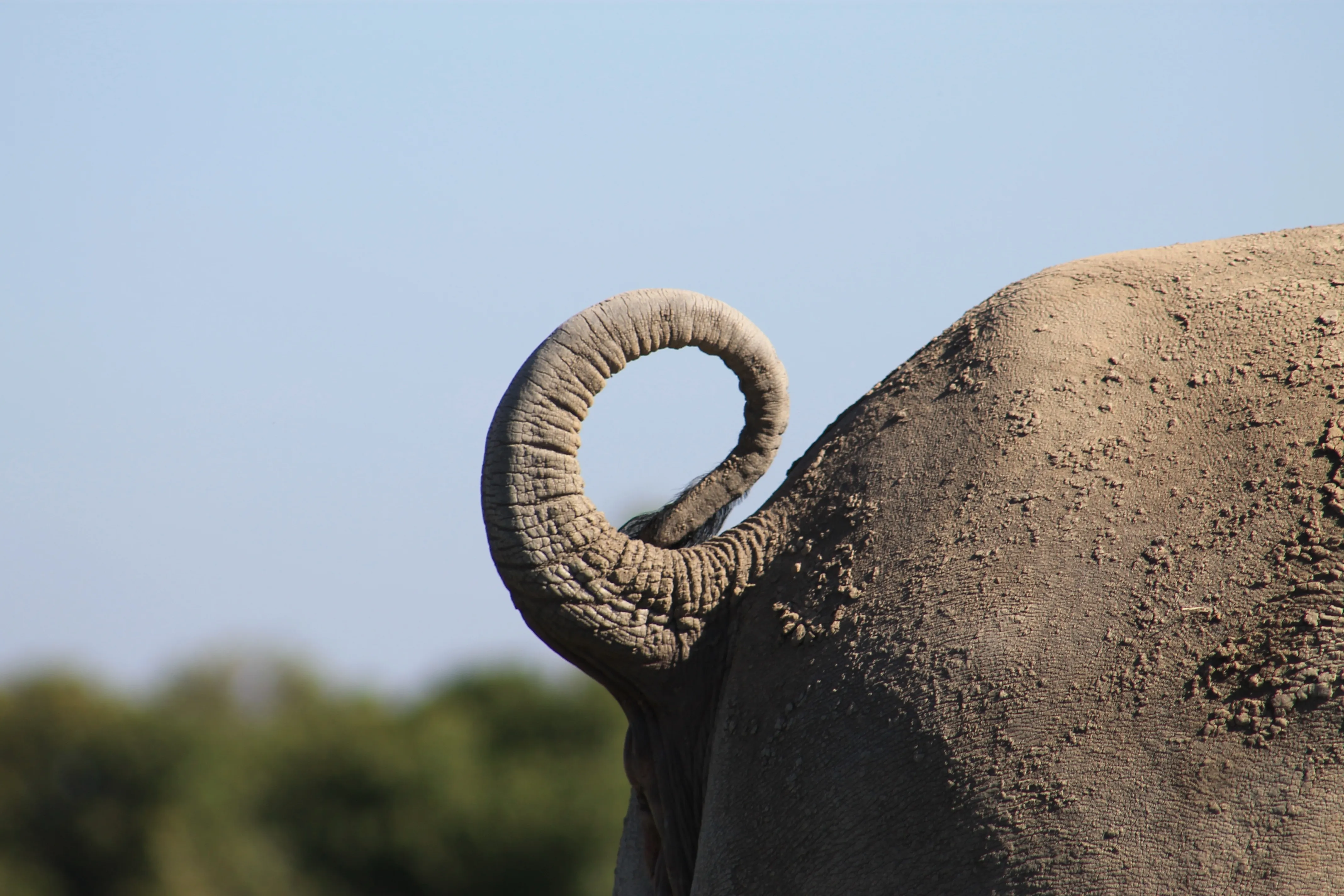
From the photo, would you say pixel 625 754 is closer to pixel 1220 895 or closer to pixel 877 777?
pixel 877 777

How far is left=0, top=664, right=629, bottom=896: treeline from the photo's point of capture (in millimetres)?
49469

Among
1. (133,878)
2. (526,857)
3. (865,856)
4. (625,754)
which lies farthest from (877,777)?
(133,878)

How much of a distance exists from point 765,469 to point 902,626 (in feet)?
2.58

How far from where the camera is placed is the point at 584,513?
3.06 m

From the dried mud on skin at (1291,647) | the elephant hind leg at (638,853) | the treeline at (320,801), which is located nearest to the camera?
the dried mud on skin at (1291,647)

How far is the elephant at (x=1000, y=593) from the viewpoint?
2424 millimetres

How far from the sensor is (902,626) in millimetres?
2744

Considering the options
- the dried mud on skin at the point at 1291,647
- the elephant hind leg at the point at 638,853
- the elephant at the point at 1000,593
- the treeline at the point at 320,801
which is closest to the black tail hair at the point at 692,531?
the elephant at the point at 1000,593

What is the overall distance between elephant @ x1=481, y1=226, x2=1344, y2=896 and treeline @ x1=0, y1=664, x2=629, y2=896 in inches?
1810

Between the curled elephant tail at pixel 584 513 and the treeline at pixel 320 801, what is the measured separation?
46.0 m

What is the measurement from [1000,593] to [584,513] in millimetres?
891

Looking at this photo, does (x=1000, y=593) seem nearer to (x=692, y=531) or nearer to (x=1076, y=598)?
(x=1076, y=598)

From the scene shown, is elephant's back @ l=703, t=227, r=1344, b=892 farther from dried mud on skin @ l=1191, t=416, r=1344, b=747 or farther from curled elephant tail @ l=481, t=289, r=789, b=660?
curled elephant tail @ l=481, t=289, r=789, b=660

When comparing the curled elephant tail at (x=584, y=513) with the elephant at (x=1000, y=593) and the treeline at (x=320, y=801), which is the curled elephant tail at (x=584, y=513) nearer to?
the elephant at (x=1000, y=593)
